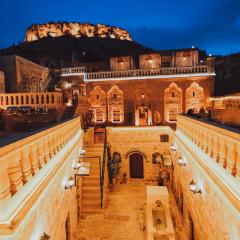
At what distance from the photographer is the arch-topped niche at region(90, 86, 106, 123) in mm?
25031

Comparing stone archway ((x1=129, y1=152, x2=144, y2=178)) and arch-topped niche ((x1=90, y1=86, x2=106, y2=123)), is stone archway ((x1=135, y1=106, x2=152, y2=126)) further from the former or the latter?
stone archway ((x1=129, y1=152, x2=144, y2=178))

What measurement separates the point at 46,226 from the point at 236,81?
27916 mm

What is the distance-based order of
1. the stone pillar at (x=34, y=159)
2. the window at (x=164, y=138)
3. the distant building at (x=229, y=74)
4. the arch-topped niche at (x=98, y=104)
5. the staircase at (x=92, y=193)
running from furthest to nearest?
the distant building at (x=229, y=74) → the arch-topped niche at (x=98, y=104) → the window at (x=164, y=138) → the staircase at (x=92, y=193) → the stone pillar at (x=34, y=159)

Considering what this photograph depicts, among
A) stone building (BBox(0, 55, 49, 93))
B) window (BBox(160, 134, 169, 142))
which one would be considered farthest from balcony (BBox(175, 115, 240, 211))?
stone building (BBox(0, 55, 49, 93))

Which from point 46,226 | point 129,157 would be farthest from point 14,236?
point 129,157

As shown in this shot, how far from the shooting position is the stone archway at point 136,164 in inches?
748

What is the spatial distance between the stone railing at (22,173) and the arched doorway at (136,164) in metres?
13.4

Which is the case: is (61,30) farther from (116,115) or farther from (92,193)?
(92,193)

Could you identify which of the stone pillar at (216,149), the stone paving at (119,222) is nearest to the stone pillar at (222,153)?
the stone pillar at (216,149)

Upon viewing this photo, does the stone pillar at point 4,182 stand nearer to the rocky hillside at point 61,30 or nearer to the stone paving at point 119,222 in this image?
the stone paving at point 119,222

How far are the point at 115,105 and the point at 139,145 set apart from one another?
24.2 ft

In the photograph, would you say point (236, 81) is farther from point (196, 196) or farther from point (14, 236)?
point (14, 236)

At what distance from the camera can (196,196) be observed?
7.35 meters

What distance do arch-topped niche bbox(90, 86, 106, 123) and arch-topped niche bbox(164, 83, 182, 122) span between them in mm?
6449
